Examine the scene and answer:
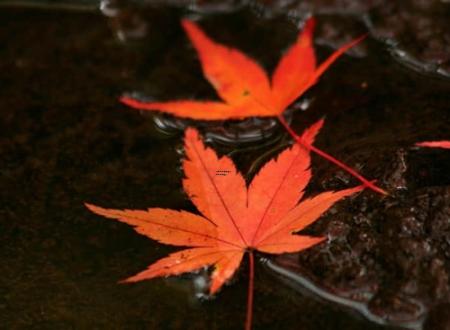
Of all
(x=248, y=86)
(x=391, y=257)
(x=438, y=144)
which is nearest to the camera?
(x=391, y=257)

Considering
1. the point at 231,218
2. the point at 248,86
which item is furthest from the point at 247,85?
the point at 231,218

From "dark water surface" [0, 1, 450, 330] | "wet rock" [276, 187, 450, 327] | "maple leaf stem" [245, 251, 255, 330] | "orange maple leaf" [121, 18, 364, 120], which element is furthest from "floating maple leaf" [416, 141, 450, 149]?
"maple leaf stem" [245, 251, 255, 330]

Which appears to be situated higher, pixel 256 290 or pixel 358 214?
pixel 358 214

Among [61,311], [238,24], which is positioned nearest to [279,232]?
[61,311]

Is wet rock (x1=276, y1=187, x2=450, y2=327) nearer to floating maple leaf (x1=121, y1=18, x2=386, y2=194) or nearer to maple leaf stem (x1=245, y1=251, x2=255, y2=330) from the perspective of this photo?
maple leaf stem (x1=245, y1=251, x2=255, y2=330)

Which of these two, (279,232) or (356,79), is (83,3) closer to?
(356,79)

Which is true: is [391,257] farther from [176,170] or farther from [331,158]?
[176,170]

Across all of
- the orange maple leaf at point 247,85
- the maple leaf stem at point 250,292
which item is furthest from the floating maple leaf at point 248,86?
the maple leaf stem at point 250,292

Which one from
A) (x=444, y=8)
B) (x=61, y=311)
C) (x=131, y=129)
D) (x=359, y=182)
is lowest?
(x=61, y=311)
